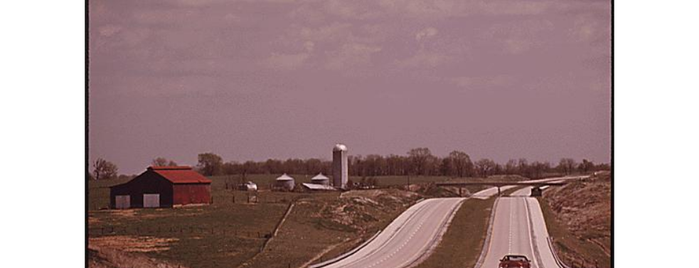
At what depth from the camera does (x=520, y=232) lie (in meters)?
5.20

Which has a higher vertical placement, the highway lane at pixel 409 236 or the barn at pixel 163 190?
the barn at pixel 163 190

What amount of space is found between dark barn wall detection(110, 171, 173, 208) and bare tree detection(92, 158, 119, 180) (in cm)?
11

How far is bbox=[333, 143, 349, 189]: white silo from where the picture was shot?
16.6 ft

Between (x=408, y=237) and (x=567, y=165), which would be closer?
(x=567, y=165)

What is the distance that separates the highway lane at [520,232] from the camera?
16.9 feet

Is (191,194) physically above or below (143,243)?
above

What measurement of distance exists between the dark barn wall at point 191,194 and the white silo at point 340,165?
30.2 inches

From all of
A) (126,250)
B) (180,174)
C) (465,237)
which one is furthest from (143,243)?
(465,237)

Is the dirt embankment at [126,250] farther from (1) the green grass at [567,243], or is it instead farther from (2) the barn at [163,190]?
(1) the green grass at [567,243]

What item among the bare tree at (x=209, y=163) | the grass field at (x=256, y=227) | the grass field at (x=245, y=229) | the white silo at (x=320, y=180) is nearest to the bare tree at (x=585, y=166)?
the grass field at (x=256, y=227)

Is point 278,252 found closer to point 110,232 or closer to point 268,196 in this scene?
point 268,196

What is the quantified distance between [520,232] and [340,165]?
1157 mm

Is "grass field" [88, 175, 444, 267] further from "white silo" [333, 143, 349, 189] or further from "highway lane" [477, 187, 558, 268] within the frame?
"highway lane" [477, 187, 558, 268]

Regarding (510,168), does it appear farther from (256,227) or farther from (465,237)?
(256,227)
